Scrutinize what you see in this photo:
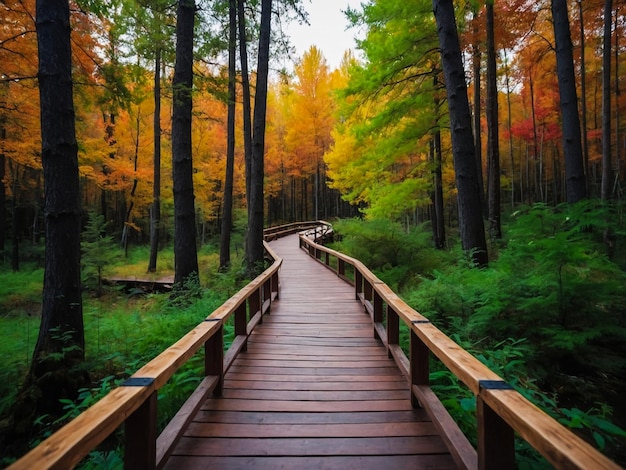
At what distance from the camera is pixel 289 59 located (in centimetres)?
1197

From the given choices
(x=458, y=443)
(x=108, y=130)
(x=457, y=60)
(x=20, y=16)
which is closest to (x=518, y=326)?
(x=458, y=443)

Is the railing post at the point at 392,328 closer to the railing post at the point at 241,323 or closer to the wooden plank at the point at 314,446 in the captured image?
the wooden plank at the point at 314,446

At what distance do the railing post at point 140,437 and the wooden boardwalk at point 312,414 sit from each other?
0.48 m

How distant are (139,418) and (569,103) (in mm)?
10391

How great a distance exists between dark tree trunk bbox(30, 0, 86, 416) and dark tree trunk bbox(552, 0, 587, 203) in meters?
10.1

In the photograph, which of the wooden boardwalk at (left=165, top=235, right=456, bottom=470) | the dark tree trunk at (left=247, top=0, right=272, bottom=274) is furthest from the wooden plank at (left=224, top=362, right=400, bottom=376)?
the dark tree trunk at (left=247, top=0, right=272, bottom=274)

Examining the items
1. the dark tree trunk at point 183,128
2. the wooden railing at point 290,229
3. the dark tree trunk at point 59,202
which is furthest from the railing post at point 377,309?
the wooden railing at point 290,229

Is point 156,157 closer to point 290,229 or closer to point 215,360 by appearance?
point 290,229

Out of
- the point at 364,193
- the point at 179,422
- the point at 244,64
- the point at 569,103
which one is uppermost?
the point at 244,64

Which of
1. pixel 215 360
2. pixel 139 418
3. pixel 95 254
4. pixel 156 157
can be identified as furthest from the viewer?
pixel 156 157

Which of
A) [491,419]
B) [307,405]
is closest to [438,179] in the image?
[307,405]

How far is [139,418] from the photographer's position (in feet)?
6.24

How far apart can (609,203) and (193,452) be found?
7.22 metres

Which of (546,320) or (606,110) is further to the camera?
(606,110)
